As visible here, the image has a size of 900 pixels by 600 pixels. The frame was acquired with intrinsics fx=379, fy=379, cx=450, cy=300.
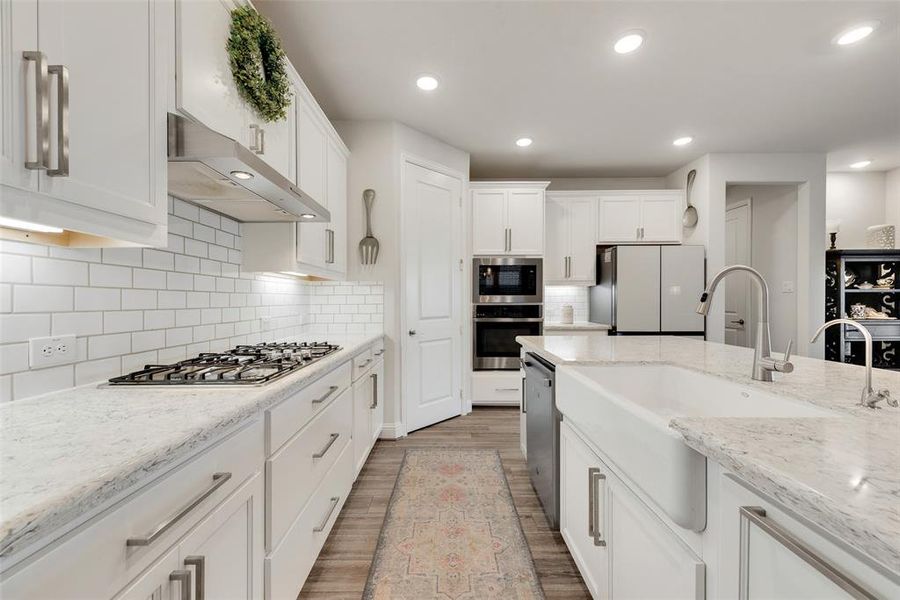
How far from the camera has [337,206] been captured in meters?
2.91

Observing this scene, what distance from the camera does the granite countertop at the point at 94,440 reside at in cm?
52

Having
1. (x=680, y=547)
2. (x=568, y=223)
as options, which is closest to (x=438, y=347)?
(x=568, y=223)

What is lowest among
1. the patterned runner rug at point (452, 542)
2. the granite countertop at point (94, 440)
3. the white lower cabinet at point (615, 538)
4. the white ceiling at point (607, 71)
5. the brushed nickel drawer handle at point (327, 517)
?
the patterned runner rug at point (452, 542)

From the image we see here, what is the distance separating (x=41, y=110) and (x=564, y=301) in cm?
474

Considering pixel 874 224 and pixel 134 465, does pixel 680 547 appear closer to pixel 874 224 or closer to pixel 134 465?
pixel 134 465

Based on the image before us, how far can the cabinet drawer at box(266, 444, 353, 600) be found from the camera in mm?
1223

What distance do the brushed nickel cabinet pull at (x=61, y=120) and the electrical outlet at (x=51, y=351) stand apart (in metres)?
0.60

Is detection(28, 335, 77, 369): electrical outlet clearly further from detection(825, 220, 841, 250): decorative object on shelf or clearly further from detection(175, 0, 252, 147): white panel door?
detection(825, 220, 841, 250): decorative object on shelf

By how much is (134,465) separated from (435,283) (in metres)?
3.02

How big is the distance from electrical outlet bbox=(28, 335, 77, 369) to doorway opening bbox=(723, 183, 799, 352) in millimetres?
5634

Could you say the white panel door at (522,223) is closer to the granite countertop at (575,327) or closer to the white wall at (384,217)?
the granite countertop at (575,327)

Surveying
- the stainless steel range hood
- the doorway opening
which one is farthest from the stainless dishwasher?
the doorway opening

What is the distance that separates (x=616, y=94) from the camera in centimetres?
295

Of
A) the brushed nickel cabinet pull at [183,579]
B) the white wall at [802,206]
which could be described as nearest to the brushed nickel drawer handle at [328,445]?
the brushed nickel cabinet pull at [183,579]
